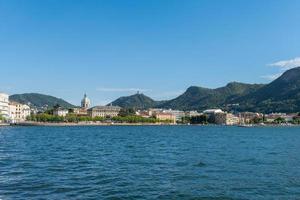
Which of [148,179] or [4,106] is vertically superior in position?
[4,106]

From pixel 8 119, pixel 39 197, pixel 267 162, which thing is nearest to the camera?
pixel 39 197

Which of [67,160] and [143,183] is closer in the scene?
[143,183]

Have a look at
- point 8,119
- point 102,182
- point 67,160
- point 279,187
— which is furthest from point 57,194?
point 8,119

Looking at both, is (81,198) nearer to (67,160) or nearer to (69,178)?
(69,178)

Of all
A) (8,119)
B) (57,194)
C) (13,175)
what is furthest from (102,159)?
(8,119)

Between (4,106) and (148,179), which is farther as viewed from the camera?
(4,106)

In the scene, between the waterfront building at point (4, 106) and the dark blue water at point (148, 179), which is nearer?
the dark blue water at point (148, 179)

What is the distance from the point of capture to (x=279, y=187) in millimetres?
24828

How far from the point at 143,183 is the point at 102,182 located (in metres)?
2.29

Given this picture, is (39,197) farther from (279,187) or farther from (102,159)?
(102,159)

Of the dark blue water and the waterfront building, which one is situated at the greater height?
the waterfront building

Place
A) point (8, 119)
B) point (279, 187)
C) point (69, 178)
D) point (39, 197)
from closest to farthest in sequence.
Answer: point (39, 197), point (279, 187), point (69, 178), point (8, 119)

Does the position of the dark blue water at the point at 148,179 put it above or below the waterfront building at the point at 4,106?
below

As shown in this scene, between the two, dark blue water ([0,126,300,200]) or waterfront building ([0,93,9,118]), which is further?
waterfront building ([0,93,9,118])
